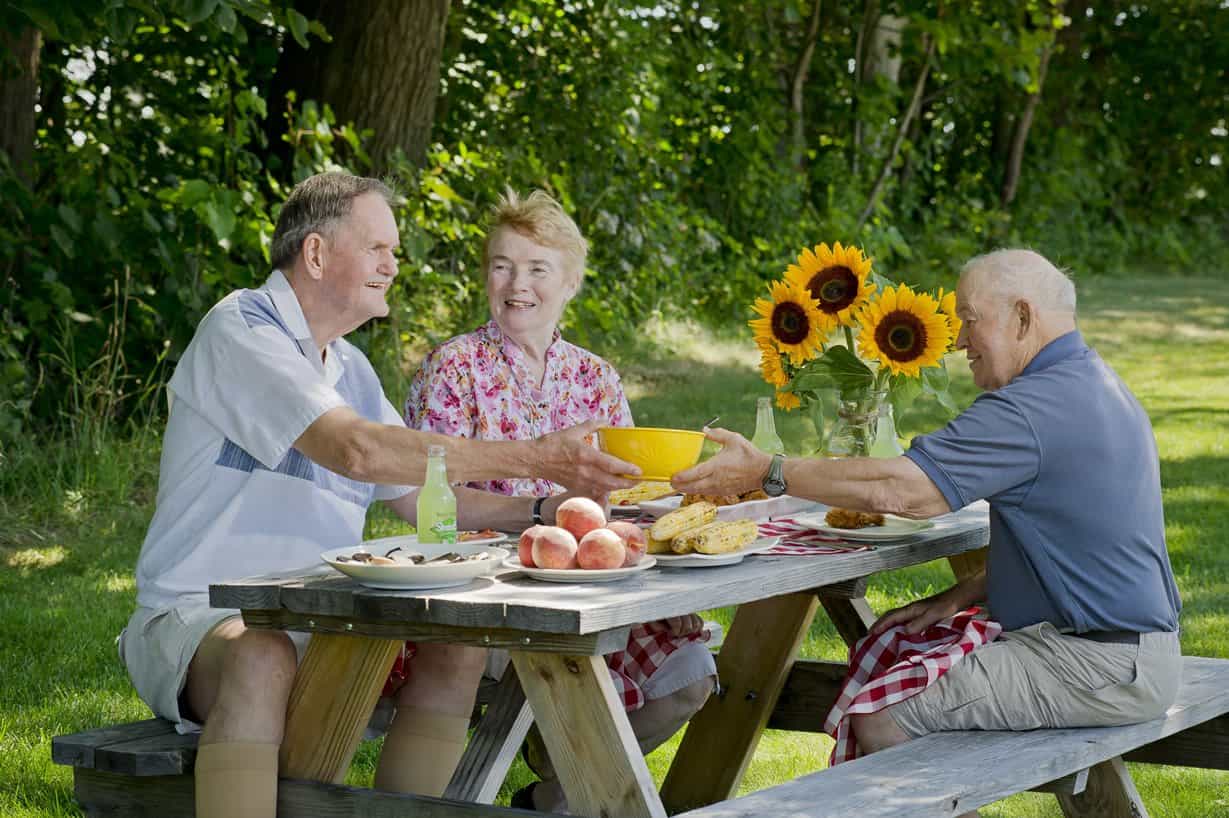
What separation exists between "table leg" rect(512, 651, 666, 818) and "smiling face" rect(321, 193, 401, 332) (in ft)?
3.64

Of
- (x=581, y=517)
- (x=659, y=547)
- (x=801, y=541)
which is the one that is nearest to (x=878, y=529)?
(x=801, y=541)

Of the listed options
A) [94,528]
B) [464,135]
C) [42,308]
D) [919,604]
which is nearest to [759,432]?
[919,604]

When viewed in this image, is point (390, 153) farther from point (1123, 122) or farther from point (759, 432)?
point (1123, 122)

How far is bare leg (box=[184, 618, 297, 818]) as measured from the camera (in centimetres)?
291

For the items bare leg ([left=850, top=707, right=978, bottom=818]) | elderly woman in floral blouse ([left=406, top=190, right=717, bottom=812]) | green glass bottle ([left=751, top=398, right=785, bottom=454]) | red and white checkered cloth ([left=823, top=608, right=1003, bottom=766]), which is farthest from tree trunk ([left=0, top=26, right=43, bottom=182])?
bare leg ([left=850, top=707, right=978, bottom=818])

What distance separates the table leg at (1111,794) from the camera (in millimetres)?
3484

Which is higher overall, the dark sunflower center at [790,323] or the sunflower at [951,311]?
the sunflower at [951,311]

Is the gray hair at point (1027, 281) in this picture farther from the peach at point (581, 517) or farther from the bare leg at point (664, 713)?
the bare leg at point (664, 713)

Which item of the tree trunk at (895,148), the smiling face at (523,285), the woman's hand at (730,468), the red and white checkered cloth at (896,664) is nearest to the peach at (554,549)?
the woman's hand at (730,468)

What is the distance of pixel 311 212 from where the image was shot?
3.58 metres

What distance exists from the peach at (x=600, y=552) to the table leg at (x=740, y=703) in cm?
119

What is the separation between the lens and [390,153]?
29.1ft

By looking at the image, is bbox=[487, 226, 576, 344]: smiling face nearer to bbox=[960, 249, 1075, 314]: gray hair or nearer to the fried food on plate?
the fried food on plate

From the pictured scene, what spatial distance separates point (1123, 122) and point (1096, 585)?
21671mm
